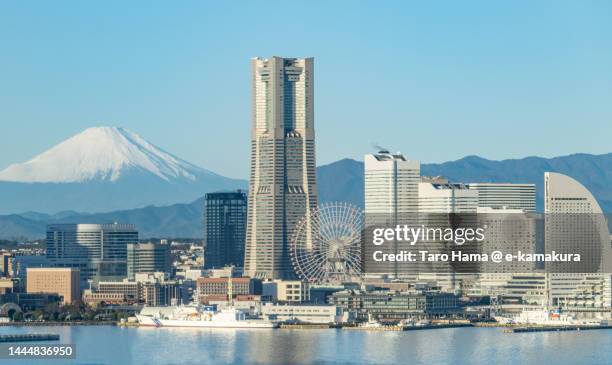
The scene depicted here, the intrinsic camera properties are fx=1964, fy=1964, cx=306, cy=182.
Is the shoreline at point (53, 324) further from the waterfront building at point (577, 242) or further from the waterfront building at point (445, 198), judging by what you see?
the waterfront building at point (445, 198)

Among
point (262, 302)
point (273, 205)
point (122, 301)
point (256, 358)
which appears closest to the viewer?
point (256, 358)

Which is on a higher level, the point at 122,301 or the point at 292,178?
the point at 292,178

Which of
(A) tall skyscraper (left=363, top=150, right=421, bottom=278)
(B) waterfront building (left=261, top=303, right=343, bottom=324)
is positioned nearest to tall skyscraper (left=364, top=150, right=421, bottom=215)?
(A) tall skyscraper (left=363, top=150, right=421, bottom=278)

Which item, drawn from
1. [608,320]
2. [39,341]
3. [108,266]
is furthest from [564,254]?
[39,341]

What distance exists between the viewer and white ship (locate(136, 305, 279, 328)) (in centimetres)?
8031

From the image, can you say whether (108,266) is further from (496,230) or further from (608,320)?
(608,320)

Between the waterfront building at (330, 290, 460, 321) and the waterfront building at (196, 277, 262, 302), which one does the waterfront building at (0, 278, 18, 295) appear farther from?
the waterfront building at (330, 290, 460, 321)

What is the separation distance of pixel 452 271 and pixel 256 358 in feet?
167

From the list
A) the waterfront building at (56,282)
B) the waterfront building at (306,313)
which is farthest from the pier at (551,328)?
the waterfront building at (56,282)

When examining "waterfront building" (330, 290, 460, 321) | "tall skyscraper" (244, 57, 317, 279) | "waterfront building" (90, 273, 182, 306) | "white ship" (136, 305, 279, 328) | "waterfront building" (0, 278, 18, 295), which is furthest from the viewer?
"tall skyscraper" (244, 57, 317, 279)

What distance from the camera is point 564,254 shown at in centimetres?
10056

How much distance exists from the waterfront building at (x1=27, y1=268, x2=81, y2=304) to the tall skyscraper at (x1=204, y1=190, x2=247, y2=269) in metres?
22.2

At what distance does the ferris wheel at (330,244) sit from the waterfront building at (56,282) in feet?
38.3

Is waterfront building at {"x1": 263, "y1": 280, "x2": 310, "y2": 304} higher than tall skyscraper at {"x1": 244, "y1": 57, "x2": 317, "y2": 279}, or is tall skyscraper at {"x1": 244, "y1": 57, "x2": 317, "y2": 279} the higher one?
tall skyscraper at {"x1": 244, "y1": 57, "x2": 317, "y2": 279}
